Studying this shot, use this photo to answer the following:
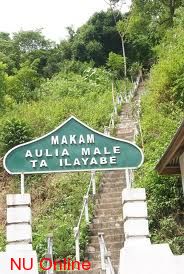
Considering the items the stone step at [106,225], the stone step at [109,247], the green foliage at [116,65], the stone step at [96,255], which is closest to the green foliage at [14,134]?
the stone step at [106,225]

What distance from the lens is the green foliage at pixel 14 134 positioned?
19.2m

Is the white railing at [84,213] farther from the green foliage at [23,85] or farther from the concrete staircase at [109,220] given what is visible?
the green foliage at [23,85]

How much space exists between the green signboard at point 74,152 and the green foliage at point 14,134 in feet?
33.2

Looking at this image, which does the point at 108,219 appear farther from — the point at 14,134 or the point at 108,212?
the point at 14,134

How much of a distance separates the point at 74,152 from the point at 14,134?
410 inches

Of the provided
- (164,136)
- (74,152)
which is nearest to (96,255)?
(74,152)

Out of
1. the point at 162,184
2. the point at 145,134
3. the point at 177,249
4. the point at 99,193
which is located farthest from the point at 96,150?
the point at 145,134

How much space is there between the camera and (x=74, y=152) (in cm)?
919

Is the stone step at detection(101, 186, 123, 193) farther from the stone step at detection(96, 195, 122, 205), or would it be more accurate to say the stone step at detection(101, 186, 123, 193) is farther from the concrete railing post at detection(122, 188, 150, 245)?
the concrete railing post at detection(122, 188, 150, 245)

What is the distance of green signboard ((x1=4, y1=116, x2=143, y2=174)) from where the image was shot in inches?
356

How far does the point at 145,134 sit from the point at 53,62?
23264mm

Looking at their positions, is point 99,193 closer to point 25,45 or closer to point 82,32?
point 82,32

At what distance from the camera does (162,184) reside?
13.9 m

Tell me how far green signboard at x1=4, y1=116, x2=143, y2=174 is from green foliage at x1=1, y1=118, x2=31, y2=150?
10.1 meters
